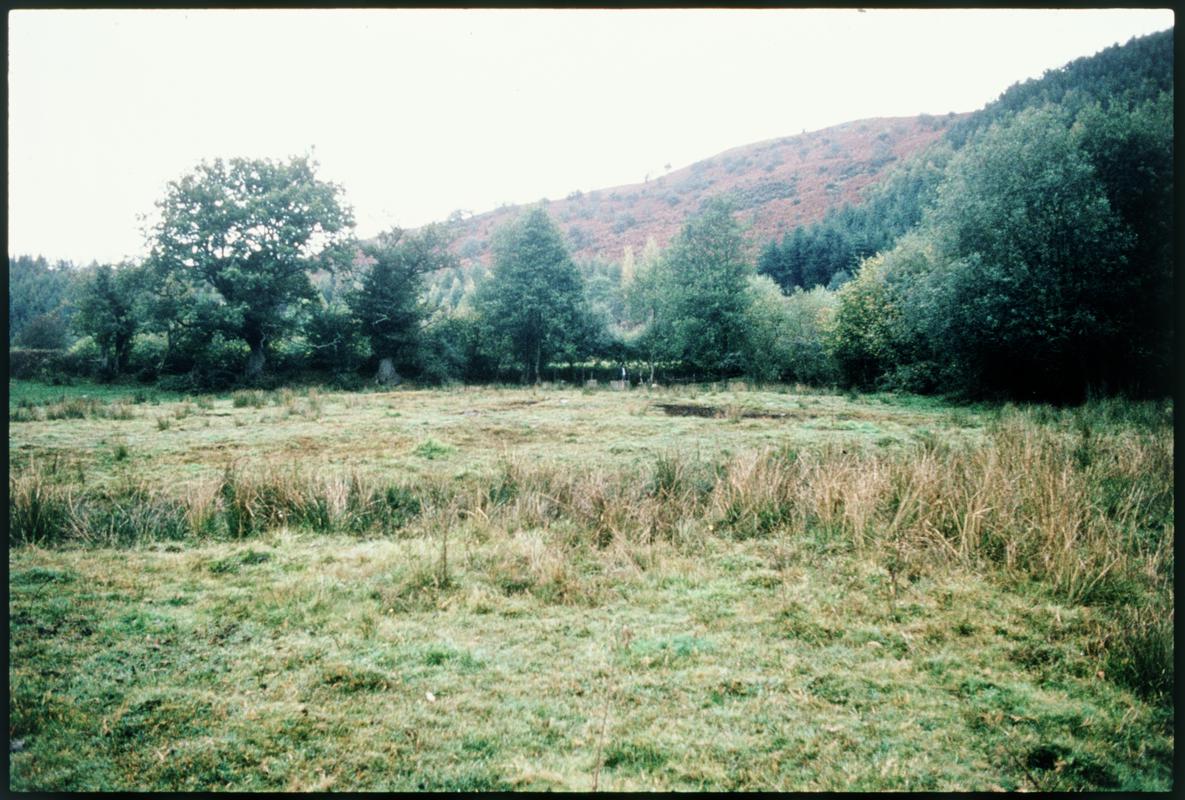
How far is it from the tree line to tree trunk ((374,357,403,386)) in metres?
0.17

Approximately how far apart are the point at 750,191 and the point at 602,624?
243 ft

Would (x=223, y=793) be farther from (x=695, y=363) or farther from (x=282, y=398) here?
(x=695, y=363)

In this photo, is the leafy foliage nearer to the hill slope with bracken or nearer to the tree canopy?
the hill slope with bracken

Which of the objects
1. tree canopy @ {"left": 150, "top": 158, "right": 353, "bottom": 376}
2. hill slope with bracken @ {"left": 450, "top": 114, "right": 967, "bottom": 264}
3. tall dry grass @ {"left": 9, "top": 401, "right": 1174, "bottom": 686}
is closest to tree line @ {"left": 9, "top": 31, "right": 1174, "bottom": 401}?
tree canopy @ {"left": 150, "top": 158, "right": 353, "bottom": 376}

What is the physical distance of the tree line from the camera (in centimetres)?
1442

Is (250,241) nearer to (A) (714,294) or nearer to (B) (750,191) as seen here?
(A) (714,294)

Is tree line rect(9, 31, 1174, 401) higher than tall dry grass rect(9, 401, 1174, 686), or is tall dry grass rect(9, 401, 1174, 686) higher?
tree line rect(9, 31, 1174, 401)

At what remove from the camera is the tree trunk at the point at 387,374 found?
83.4 ft

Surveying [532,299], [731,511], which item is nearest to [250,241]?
[532,299]

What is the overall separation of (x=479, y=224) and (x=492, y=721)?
4172 centimetres

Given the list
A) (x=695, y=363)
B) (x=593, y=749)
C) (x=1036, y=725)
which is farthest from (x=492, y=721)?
(x=695, y=363)

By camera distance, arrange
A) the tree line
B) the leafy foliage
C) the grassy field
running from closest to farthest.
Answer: the grassy field → the tree line → the leafy foliage

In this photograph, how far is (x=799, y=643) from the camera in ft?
11.8

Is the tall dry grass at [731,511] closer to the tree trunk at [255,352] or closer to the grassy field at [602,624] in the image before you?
the grassy field at [602,624]
